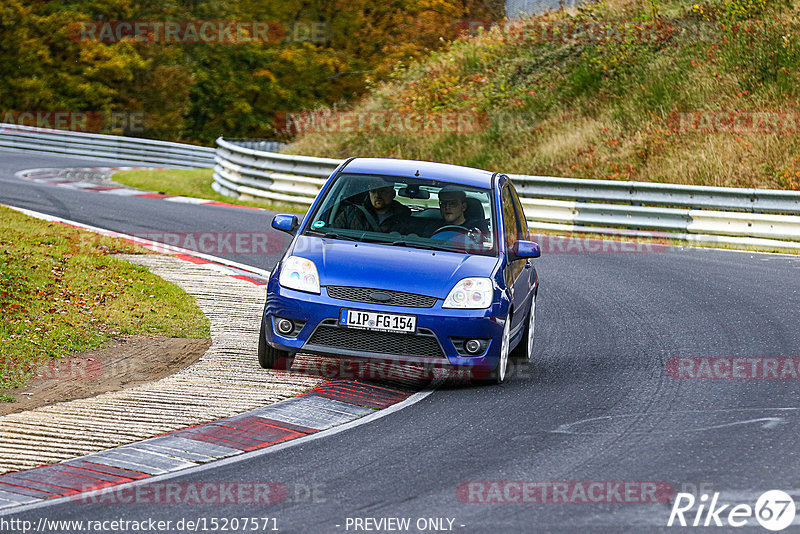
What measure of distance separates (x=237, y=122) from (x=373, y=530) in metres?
53.5

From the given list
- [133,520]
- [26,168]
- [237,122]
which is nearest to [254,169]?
[26,168]

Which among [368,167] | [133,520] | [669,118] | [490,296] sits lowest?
[133,520]

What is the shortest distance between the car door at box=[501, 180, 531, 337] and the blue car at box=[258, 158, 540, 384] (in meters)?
0.02

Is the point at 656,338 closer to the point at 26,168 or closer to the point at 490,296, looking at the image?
the point at 490,296

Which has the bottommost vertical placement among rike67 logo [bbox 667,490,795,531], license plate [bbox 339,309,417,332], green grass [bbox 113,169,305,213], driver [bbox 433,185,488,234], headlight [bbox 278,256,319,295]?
rike67 logo [bbox 667,490,795,531]

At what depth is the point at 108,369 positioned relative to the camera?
902 centimetres

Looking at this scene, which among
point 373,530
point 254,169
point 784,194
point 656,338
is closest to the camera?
point 373,530

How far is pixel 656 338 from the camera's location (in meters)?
11.0

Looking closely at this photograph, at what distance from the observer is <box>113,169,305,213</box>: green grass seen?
79.7ft
